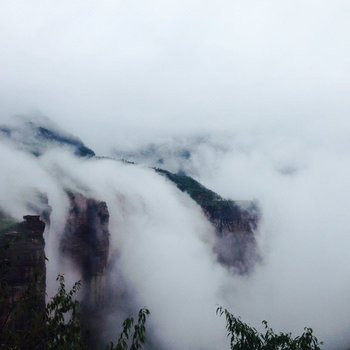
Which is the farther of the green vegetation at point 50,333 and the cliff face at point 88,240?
the cliff face at point 88,240

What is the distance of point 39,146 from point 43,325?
18424cm

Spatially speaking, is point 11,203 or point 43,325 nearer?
point 43,325

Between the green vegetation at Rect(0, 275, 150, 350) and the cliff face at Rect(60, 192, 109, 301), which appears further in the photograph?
the cliff face at Rect(60, 192, 109, 301)

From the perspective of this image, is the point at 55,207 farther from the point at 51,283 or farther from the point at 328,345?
the point at 328,345

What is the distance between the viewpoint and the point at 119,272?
17362 centimetres

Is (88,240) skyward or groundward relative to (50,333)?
skyward

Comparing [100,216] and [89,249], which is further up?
[100,216]

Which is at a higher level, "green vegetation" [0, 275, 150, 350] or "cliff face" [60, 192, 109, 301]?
"cliff face" [60, 192, 109, 301]

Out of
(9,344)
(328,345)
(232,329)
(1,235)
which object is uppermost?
(328,345)

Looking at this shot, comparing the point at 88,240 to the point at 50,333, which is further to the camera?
the point at 88,240

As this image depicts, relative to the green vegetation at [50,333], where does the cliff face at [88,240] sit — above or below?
above

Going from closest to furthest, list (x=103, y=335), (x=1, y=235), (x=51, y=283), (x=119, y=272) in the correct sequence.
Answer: (x=1, y=235), (x=51, y=283), (x=103, y=335), (x=119, y=272)

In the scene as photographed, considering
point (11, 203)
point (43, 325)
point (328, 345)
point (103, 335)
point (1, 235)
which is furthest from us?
point (328, 345)

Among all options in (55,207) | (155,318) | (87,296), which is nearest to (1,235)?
(55,207)
